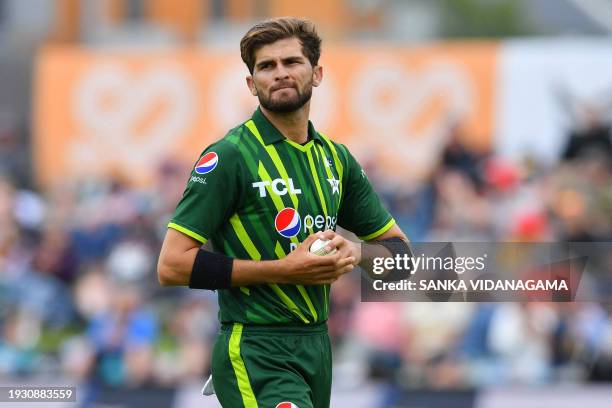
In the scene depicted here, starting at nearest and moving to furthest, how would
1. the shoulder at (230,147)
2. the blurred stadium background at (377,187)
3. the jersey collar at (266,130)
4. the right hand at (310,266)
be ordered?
the right hand at (310,266) → the shoulder at (230,147) → the jersey collar at (266,130) → the blurred stadium background at (377,187)

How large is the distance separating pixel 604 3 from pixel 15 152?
15182mm

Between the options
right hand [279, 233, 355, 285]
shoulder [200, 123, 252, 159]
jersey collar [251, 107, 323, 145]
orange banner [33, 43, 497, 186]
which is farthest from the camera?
orange banner [33, 43, 497, 186]

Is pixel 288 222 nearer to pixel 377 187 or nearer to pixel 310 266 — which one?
pixel 310 266

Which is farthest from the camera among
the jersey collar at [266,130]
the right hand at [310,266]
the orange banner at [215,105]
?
the orange banner at [215,105]

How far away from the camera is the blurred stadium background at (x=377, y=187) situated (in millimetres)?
9922

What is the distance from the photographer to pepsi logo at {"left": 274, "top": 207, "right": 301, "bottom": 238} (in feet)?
16.2

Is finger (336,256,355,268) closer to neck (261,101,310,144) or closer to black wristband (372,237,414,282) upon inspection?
black wristband (372,237,414,282)

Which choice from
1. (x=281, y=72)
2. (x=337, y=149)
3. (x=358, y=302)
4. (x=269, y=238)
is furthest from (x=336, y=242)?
(x=358, y=302)

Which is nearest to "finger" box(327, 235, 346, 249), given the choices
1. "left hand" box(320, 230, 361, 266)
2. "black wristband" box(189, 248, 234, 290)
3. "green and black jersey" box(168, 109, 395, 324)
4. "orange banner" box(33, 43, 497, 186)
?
"left hand" box(320, 230, 361, 266)

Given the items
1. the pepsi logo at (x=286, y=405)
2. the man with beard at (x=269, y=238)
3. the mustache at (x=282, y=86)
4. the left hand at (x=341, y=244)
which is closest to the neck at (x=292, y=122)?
the man with beard at (x=269, y=238)

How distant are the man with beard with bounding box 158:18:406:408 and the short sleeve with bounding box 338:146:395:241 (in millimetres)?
199

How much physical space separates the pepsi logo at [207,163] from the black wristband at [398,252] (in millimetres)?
891

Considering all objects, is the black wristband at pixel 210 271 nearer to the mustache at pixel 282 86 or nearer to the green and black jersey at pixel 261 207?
the green and black jersey at pixel 261 207

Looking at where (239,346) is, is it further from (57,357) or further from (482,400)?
(57,357)
